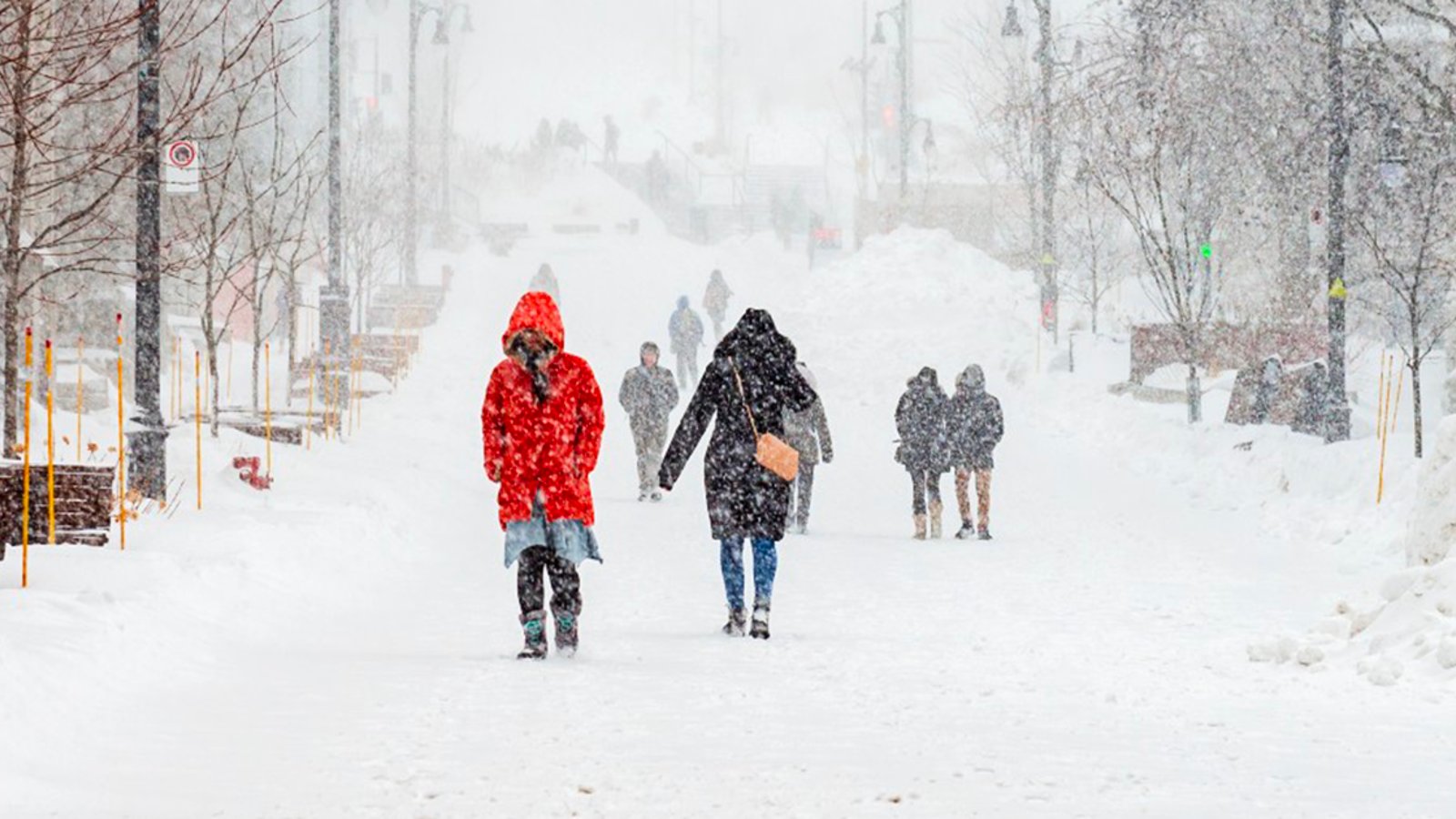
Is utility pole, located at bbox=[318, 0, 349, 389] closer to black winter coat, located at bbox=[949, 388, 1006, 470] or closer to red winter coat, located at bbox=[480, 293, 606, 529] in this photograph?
black winter coat, located at bbox=[949, 388, 1006, 470]

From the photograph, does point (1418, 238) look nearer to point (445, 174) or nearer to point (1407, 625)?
point (1407, 625)

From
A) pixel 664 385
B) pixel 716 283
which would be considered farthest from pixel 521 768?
pixel 716 283

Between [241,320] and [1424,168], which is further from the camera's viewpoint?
[241,320]

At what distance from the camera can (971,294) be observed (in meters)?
39.2

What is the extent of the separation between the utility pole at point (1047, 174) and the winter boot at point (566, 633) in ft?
59.7

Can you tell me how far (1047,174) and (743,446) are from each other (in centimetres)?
2170

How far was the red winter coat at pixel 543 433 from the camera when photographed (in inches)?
325

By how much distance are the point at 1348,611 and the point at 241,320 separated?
36.7 metres

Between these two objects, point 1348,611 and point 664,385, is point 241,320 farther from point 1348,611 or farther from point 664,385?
point 1348,611

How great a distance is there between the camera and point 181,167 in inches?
484

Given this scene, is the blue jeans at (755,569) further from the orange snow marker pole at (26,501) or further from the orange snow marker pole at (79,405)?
the orange snow marker pole at (79,405)

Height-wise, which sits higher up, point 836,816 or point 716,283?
point 716,283

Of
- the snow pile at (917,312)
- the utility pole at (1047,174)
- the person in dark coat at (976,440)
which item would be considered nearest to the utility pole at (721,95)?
the snow pile at (917,312)

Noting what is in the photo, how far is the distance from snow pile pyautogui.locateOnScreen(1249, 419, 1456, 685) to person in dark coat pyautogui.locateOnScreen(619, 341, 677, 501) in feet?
32.2
